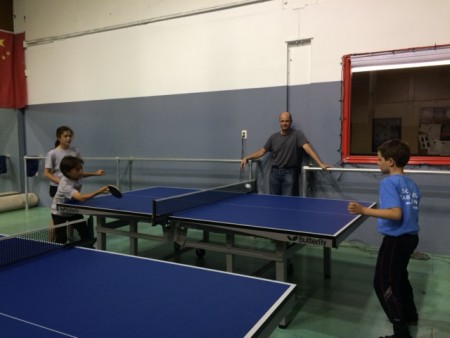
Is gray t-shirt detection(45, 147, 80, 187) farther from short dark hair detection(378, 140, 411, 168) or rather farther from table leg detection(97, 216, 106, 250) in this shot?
short dark hair detection(378, 140, 411, 168)

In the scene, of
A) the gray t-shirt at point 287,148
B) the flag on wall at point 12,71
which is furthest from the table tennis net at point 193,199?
the flag on wall at point 12,71

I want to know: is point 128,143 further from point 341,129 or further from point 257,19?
point 341,129

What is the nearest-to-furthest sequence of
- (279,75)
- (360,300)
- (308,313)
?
1. (308,313)
2. (360,300)
3. (279,75)

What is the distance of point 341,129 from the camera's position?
209 inches

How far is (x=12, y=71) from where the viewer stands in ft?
27.3

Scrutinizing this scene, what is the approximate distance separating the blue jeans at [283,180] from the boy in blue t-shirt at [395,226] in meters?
2.72

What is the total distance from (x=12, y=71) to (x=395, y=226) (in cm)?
842

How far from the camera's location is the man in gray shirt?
5375 millimetres

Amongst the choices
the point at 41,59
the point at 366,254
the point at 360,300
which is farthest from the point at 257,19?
the point at 41,59

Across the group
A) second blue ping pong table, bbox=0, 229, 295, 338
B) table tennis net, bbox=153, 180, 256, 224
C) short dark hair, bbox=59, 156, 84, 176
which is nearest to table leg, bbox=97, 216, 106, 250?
short dark hair, bbox=59, 156, 84, 176

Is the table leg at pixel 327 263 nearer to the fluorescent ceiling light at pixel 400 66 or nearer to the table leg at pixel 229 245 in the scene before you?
the table leg at pixel 229 245

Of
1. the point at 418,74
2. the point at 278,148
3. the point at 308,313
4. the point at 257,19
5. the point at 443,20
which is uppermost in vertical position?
the point at 257,19

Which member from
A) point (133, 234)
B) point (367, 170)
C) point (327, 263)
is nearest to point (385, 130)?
point (367, 170)

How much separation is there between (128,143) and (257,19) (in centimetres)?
Result: 318
